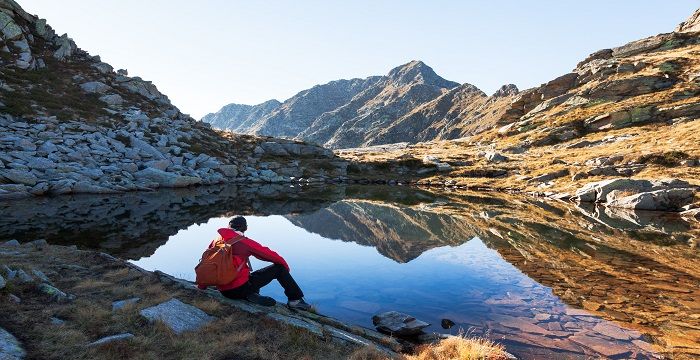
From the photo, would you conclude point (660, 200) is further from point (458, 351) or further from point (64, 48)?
point (64, 48)

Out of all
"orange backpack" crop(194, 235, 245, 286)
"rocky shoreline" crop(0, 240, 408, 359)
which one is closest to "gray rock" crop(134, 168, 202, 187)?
"rocky shoreline" crop(0, 240, 408, 359)

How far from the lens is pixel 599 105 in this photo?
131625 millimetres

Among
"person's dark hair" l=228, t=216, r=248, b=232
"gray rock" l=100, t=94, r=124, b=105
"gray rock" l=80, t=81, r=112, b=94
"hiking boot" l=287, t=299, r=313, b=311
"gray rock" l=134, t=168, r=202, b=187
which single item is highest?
"gray rock" l=80, t=81, r=112, b=94

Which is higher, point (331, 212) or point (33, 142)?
point (33, 142)

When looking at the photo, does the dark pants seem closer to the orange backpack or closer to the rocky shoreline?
the rocky shoreline

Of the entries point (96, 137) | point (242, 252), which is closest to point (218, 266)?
point (242, 252)

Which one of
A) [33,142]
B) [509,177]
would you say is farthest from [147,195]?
[509,177]

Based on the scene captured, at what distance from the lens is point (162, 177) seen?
199ft

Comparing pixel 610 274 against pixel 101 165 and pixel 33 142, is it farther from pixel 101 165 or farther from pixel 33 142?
pixel 33 142

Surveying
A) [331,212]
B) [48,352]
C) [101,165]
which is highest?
[101,165]

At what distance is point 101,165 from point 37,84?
27.8 m

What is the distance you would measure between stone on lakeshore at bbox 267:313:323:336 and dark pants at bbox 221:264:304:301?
1374mm

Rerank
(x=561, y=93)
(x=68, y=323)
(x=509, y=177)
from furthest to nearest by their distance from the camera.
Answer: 1. (x=561, y=93)
2. (x=509, y=177)
3. (x=68, y=323)

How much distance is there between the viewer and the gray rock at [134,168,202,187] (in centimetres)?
5896
